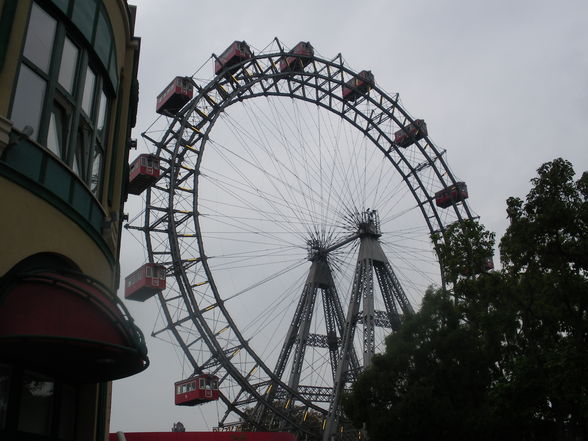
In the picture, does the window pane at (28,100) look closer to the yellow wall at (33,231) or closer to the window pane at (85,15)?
the yellow wall at (33,231)

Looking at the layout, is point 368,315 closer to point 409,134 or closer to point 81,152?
point 409,134

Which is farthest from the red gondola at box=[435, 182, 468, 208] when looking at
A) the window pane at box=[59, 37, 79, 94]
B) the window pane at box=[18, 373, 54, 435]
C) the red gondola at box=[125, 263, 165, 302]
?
the window pane at box=[18, 373, 54, 435]

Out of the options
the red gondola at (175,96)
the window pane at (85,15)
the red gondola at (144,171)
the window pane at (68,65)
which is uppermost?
the red gondola at (175,96)

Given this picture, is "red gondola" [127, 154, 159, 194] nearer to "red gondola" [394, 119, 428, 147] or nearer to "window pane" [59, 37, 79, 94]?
"red gondola" [394, 119, 428, 147]

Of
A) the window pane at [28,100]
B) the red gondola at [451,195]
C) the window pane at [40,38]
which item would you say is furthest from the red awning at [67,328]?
the red gondola at [451,195]

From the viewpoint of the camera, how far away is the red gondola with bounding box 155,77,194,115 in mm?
35844

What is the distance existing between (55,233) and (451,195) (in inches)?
1498

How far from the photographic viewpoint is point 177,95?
1411 inches

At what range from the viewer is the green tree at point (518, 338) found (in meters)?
15.7

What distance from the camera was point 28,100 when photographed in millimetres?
8562

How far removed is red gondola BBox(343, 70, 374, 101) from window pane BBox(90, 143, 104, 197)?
3330 cm

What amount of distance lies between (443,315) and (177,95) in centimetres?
1902

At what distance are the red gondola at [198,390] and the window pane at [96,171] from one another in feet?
71.5

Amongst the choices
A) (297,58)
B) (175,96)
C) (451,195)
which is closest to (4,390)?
(175,96)
